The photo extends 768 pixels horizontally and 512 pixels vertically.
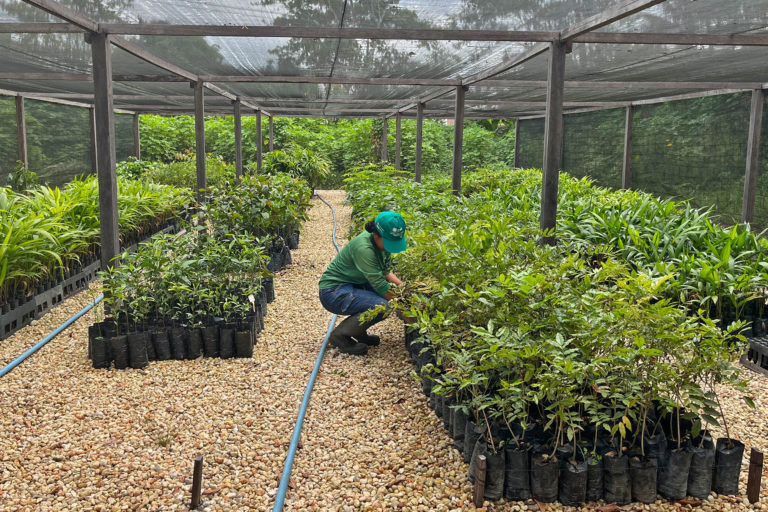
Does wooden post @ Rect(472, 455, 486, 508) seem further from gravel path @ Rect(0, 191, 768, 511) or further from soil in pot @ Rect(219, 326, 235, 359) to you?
soil in pot @ Rect(219, 326, 235, 359)

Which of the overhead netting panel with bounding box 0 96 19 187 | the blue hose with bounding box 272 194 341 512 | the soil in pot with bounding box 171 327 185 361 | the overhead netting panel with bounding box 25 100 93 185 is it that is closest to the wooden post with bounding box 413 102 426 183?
the overhead netting panel with bounding box 25 100 93 185

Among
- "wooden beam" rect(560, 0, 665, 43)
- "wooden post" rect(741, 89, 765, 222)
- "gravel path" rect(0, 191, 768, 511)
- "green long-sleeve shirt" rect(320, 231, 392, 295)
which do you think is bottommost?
"gravel path" rect(0, 191, 768, 511)

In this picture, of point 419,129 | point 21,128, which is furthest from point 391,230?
point 21,128

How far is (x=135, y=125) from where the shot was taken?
16.0m

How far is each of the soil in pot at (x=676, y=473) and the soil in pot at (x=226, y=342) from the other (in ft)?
8.84

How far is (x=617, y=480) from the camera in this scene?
2.50m

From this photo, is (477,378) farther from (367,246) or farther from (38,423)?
(38,423)

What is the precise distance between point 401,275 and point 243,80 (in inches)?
179

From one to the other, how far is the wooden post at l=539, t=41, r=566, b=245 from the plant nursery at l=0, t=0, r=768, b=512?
3 cm

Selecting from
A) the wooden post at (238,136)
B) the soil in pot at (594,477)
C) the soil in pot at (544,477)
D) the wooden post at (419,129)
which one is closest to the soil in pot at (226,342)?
the soil in pot at (544,477)

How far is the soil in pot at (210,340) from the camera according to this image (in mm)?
4105

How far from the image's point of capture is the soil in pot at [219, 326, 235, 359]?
13.5ft

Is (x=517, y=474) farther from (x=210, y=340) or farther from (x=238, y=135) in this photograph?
(x=238, y=135)

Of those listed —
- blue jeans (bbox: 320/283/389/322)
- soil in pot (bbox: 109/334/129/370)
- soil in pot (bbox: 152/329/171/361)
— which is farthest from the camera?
blue jeans (bbox: 320/283/389/322)
